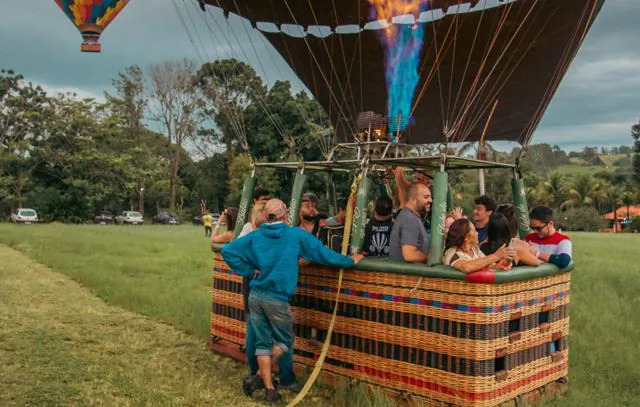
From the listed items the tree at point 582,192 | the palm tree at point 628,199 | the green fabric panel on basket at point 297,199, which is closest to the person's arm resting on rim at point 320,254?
the green fabric panel on basket at point 297,199

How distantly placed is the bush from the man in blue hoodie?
170 ft

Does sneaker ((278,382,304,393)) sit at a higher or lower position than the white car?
lower

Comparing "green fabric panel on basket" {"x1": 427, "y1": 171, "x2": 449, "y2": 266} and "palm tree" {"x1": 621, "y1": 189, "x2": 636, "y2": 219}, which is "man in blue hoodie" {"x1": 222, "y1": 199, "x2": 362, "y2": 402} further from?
"palm tree" {"x1": 621, "y1": 189, "x2": 636, "y2": 219}

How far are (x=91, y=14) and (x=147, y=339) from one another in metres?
4.23

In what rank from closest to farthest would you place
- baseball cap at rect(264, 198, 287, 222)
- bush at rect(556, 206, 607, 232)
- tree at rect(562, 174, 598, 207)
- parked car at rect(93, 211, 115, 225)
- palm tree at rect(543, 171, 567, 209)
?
baseball cap at rect(264, 198, 287, 222) → parked car at rect(93, 211, 115, 225) → bush at rect(556, 206, 607, 232) → palm tree at rect(543, 171, 567, 209) → tree at rect(562, 174, 598, 207)

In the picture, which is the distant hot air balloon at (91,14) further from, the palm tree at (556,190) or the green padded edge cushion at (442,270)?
the palm tree at (556,190)

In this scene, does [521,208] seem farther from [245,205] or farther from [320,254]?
[245,205]

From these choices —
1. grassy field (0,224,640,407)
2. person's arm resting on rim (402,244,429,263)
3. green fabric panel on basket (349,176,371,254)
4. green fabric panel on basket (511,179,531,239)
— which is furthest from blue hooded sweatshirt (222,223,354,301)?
green fabric panel on basket (511,179,531,239)

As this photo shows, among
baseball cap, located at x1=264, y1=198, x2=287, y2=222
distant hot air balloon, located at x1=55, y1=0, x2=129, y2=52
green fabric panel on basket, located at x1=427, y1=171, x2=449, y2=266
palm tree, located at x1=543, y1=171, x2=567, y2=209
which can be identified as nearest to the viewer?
green fabric panel on basket, located at x1=427, y1=171, x2=449, y2=266

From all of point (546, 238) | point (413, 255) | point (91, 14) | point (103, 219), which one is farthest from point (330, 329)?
point (103, 219)

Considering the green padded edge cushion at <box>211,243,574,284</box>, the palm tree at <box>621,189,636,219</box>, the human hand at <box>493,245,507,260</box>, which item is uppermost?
the palm tree at <box>621,189,636,219</box>

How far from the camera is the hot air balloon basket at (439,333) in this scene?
4508 mm

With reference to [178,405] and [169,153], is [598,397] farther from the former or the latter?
[169,153]

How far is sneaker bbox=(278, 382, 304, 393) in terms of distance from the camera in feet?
17.7
